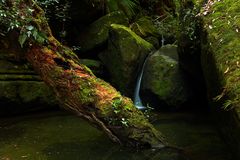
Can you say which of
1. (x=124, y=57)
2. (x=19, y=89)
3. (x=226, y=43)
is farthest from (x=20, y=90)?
(x=226, y=43)

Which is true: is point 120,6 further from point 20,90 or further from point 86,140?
point 86,140

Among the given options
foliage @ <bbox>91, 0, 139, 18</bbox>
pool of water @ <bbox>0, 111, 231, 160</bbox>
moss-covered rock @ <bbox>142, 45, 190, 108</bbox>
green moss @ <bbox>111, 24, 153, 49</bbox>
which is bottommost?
pool of water @ <bbox>0, 111, 231, 160</bbox>

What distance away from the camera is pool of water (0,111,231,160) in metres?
5.01

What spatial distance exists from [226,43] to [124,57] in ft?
13.4

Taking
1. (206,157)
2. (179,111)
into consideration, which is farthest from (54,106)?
(206,157)

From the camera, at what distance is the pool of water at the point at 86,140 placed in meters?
5.01

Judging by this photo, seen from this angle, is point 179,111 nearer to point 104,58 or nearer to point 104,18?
point 104,58

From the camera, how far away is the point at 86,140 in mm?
5742

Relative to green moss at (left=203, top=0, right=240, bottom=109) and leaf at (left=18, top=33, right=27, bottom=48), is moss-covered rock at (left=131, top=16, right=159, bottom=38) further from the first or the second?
leaf at (left=18, top=33, right=27, bottom=48)

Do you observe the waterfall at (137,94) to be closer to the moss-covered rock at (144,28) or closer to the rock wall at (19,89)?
the moss-covered rock at (144,28)

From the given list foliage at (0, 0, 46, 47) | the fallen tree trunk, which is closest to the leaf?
foliage at (0, 0, 46, 47)

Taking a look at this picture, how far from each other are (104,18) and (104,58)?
1.08 m

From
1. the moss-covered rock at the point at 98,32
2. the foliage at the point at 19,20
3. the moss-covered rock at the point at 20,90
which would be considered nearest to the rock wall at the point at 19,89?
the moss-covered rock at the point at 20,90

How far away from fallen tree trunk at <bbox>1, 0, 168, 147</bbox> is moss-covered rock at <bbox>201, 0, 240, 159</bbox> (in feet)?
3.38
